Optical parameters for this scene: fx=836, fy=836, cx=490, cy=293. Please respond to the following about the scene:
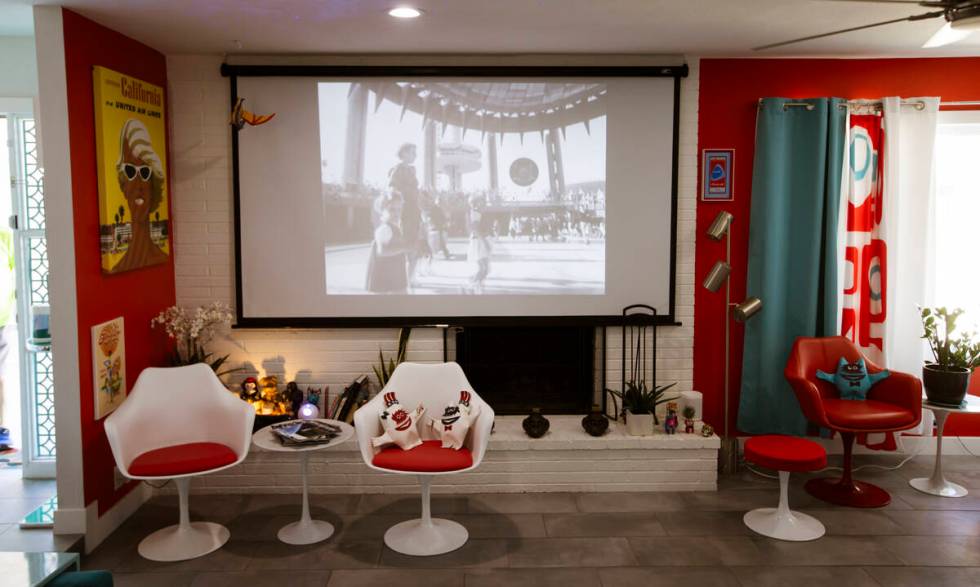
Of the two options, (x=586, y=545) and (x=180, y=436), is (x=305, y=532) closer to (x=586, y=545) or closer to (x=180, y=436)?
(x=180, y=436)

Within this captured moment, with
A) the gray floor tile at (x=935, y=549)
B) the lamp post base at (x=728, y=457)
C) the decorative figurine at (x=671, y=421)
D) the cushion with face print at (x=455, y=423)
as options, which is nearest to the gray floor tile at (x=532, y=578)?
the cushion with face print at (x=455, y=423)

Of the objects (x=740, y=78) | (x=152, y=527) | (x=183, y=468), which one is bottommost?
(x=152, y=527)

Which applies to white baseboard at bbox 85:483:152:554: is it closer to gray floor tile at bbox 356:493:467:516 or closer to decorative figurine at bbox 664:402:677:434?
gray floor tile at bbox 356:493:467:516

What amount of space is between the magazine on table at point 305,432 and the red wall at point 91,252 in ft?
2.95

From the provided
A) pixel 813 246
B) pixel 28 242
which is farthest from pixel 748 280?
pixel 28 242

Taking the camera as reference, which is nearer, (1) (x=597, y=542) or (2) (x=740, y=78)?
(1) (x=597, y=542)

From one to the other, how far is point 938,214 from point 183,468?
498 cm

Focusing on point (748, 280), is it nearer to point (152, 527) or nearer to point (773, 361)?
point (773, 361)

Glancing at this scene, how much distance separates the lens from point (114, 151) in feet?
14.1

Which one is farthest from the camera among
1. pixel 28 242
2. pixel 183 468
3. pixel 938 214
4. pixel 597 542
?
pixel 938 214

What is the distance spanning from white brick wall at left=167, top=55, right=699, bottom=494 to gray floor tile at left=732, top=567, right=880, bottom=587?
5.52ft

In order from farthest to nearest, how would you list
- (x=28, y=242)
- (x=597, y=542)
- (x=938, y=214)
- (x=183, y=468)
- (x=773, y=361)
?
(x=938, y=214), (x=773, y=361), (x=28, y=242), (x=597, y=542), (x=183, y=468)

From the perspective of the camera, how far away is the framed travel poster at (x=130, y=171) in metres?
4.20

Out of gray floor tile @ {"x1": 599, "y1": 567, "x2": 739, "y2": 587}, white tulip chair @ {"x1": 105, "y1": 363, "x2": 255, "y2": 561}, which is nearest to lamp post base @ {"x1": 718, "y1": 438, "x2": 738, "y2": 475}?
gray floor tile @ {"x1": 599, "y1": 567, "x2": 739, "y2": 587}
